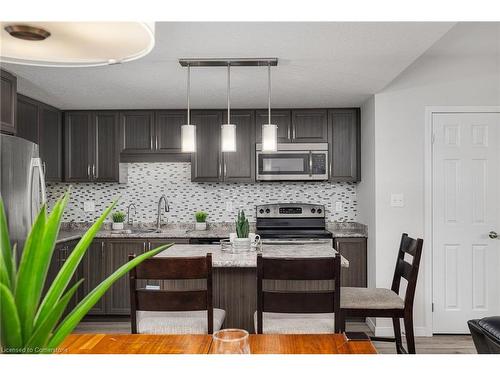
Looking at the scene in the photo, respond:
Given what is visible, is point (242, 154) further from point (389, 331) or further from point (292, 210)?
point (389, 331)

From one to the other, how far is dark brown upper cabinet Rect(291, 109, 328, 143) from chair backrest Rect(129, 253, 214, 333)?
107 inches

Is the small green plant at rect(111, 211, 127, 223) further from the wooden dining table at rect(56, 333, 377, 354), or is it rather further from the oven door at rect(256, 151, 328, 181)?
the wooden dining table at rect(56, 333, 377, 354)

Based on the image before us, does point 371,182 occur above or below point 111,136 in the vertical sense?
below

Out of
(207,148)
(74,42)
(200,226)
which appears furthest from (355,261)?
(74,42)

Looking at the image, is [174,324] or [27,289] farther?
[174,324]

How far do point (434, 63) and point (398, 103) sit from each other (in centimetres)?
48

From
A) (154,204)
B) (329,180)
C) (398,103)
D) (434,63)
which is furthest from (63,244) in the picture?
(434,63)

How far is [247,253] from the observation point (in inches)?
107

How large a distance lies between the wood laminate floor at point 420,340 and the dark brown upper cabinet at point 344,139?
1567 millimetres

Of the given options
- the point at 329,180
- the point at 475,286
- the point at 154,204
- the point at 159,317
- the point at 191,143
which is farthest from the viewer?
the point at 154,204

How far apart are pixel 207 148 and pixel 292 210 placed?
1172 millimetres

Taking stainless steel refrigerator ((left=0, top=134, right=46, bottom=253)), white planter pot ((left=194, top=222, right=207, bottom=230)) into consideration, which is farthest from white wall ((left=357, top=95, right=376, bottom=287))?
stainless steel refrigerator ((left=0, top=134, right=46, bottom=253))

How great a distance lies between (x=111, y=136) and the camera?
457 centimetres
